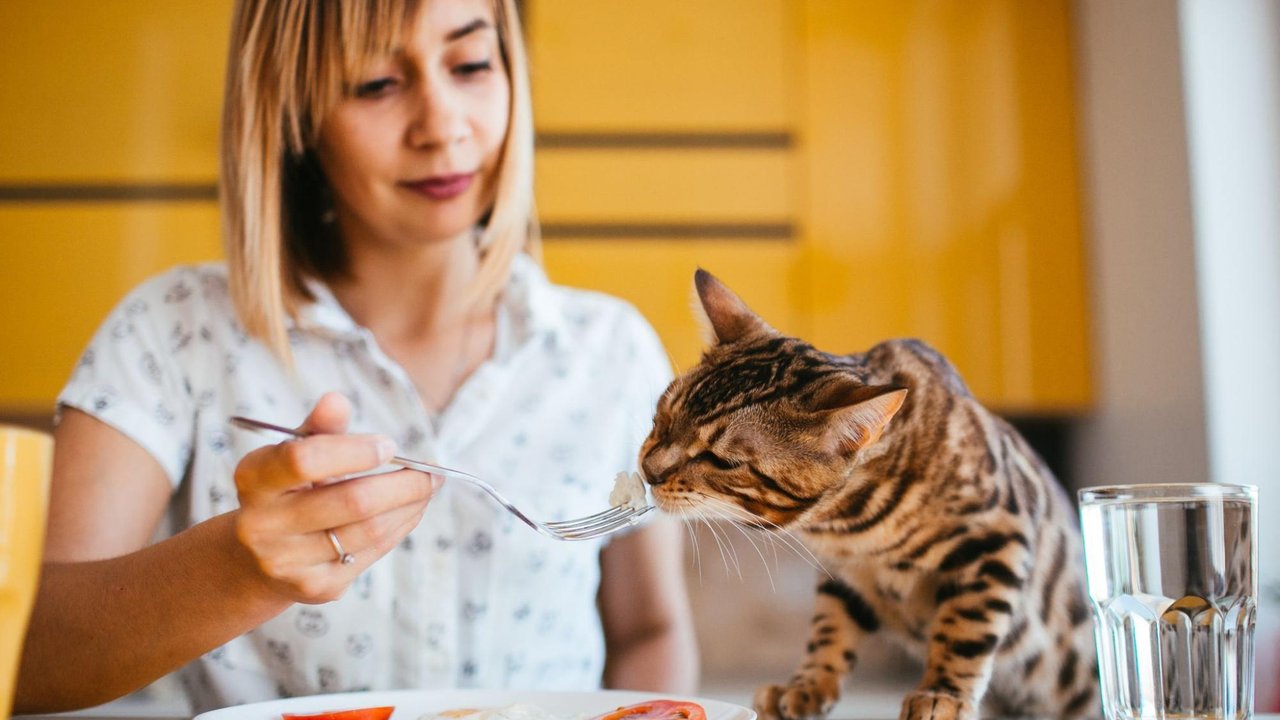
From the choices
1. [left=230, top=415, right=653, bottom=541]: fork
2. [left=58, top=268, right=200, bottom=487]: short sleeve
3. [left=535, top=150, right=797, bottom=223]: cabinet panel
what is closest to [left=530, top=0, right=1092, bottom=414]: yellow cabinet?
[left=535, top=150, right=797, bottom=223]: cabinet panel

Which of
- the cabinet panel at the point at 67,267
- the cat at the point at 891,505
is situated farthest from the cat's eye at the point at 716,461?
the cabinet panel at the point at 67,267

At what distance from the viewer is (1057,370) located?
8.43 feet

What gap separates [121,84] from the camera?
2529 mm

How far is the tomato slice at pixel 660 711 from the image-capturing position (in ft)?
2.13

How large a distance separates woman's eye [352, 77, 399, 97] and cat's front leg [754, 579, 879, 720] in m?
0.70

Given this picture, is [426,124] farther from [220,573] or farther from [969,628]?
[969,628]

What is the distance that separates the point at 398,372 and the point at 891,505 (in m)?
0.69

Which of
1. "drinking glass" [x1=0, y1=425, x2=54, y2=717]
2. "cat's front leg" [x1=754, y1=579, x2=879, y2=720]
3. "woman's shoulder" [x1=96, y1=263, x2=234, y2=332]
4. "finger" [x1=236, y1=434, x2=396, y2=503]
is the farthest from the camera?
A: "woman's shoulder" [x1=96, y1=263, x2=234, y2=332]

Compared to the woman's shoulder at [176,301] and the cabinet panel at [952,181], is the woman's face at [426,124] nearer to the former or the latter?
the woman's shoulder at [176,301]

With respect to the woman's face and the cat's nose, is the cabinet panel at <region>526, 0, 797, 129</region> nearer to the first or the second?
the woman's face

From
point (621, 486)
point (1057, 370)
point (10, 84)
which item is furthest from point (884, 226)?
point (10, 84)

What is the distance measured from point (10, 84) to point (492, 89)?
1.90m

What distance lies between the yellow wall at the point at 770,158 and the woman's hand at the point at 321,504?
1916 millimetres

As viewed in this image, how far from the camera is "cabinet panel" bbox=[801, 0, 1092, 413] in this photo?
8.43 ft
